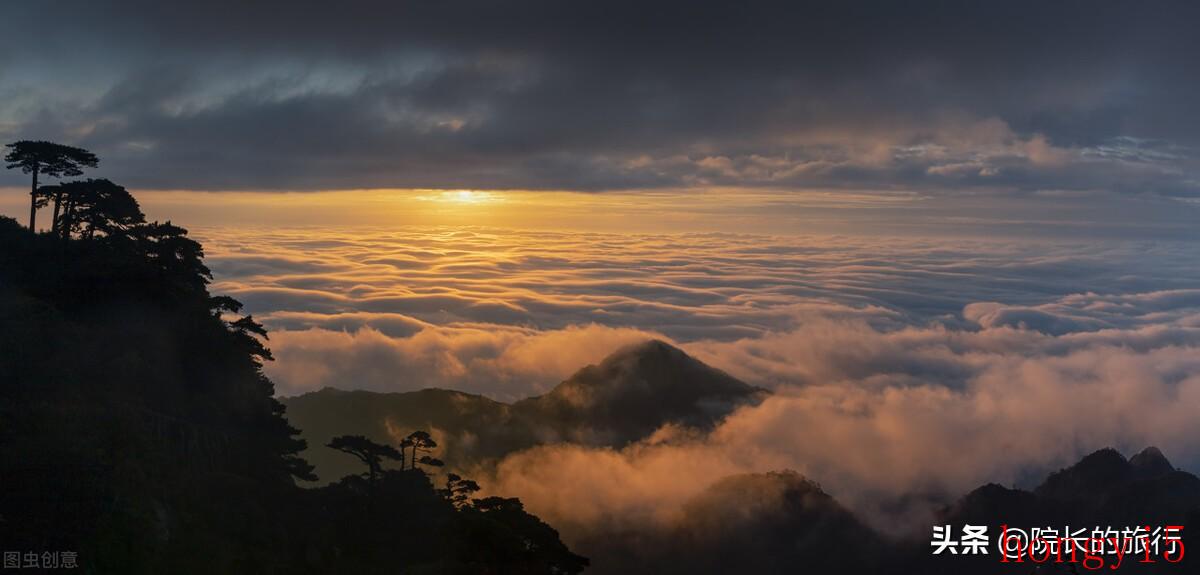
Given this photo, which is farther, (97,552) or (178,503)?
(178,503)

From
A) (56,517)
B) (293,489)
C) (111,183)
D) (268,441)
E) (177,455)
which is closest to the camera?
(56,517)

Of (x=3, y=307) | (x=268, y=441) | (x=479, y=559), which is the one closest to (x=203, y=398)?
(x=268, y=441)

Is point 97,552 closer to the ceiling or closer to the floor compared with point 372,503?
closer to the ceiling

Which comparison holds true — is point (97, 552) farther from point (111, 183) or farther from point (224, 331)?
point (111, 183)

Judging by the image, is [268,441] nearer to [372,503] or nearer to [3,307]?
[372,503]

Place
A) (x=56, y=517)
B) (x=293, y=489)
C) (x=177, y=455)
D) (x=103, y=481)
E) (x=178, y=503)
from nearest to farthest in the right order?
1. (x=56, y=517)
2. (x=103, y=481)
3. (x=178, y=503)
4. (x=177, y=455)
5. (x=293, y=489)

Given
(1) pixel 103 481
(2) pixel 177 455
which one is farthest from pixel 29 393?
(1) pixel 103 481

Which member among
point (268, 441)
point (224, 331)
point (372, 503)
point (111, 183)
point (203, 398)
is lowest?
point (372, 503)
